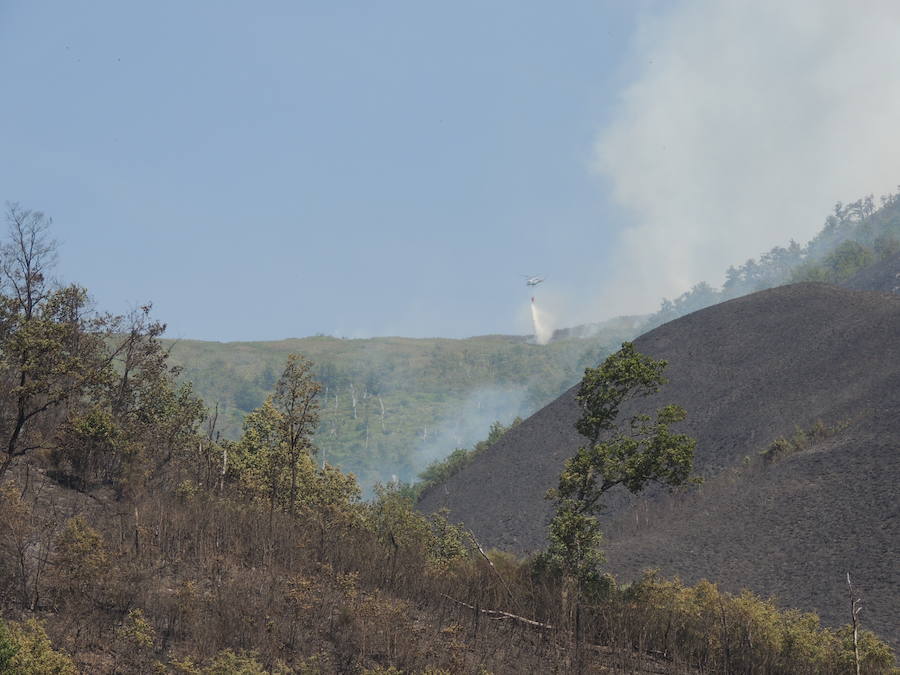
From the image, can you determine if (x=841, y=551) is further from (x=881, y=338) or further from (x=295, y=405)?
(x=881, y=338)

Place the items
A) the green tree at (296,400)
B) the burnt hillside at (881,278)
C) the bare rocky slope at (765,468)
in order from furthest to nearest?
the burnt hillside at (881,278)
the bare rocky slope at (765,468)
the green tree at (296,400)

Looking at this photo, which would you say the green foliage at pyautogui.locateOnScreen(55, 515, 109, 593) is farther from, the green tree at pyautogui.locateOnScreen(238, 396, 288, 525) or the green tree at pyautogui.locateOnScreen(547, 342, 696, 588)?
the green tree at pyautogui.locateOnScreen(238, 396, 288, 525)

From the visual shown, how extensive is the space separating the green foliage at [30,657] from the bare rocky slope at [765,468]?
3395 centimetres

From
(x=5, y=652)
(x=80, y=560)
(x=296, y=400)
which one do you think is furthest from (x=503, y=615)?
(x=296, y=400)

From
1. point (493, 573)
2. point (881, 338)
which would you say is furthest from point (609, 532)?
point (493, 573)

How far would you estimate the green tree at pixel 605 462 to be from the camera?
88.2 ft

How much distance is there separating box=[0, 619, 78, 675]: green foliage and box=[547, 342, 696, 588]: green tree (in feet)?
56.5

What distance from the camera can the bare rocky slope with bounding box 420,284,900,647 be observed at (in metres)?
44.7

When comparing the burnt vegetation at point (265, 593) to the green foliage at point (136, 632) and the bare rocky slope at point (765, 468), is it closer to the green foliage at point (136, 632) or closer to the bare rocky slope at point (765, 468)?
the green foliage at point (136, 632)

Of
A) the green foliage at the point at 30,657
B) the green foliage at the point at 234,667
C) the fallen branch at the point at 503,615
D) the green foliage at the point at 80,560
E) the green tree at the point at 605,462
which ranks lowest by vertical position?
the fallen branch at the point at 503,615

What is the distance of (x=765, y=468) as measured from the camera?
61562 millimetres

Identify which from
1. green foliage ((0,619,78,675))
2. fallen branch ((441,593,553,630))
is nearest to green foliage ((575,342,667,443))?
fallen branch ((441,593,553,630))

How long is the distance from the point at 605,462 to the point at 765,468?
38499mm

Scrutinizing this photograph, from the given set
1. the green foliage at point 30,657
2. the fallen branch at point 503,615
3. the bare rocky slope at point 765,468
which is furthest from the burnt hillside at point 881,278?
the green foliage at point 30,657
